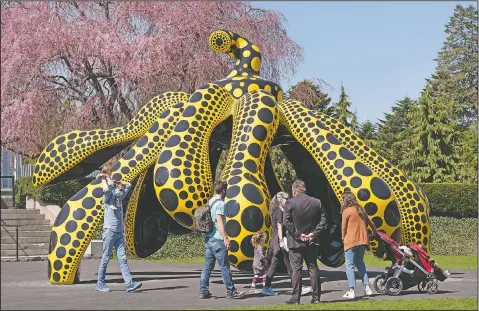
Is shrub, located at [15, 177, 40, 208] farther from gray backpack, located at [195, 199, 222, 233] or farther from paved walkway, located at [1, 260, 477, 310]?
gray backpack, located at [195, 199, 222, 233]

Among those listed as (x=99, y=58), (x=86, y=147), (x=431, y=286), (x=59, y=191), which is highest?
(x=99, y=58)

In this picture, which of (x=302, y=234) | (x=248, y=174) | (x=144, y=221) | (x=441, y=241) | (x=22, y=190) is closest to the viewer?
(x=302, y=234)

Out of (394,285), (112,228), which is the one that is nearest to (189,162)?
(112,228)

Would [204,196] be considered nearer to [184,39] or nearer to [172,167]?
[172,167]

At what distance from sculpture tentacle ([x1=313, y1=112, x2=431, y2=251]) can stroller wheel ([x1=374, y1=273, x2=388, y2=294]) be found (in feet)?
6.37

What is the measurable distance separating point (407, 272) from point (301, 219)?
2.49 m

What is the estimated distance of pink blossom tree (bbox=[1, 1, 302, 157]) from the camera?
2702cm

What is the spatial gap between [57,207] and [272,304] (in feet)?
56.8

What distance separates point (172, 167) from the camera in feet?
48.3

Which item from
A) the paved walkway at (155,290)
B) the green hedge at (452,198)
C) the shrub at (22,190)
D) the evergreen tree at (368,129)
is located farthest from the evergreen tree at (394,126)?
the paved walkway at (155,290)

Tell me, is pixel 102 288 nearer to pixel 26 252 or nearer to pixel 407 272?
pixel 407 272

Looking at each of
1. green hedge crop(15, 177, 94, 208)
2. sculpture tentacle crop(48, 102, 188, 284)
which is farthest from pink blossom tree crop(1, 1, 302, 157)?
sculpture tentacle crop(48, 102, 188, 284)

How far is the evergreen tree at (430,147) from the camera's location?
4073 cm

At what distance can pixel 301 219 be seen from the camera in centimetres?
1203
